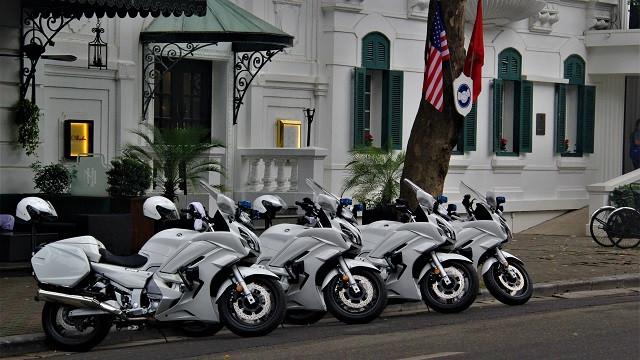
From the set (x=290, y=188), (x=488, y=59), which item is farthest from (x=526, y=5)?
(x=290, y=188)

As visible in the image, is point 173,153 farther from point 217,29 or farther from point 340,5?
point 340,5

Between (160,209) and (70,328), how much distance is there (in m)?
1.35

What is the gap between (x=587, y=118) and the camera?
90.8ft

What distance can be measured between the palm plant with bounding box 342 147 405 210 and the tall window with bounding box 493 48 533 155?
5341 mm

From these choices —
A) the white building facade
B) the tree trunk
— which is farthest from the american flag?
the white building facade

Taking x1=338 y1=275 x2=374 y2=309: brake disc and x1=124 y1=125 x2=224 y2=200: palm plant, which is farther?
x1=124 y1=125 x2=224 y2=200: palm plant

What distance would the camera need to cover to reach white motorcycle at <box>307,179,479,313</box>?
1327cm

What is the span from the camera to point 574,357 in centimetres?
1033

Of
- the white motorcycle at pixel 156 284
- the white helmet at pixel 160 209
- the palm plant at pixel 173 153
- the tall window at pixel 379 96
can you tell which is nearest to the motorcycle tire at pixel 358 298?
the white motorcycle at pixel 156 284

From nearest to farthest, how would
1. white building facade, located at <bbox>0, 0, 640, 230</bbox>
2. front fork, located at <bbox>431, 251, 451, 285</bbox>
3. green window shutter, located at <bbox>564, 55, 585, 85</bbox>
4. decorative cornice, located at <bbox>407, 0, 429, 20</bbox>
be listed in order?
front fork, located at <bbox>431, 251, 451, 285</bbox>, white building facade, located at <bbox>0, 0, 640, 230</bbox>, decorative cornice, located at <bbox>407, 0, 429, 20</bbox>, green window shutter, located at <bbox>564, 55, 585, 85</bbox>

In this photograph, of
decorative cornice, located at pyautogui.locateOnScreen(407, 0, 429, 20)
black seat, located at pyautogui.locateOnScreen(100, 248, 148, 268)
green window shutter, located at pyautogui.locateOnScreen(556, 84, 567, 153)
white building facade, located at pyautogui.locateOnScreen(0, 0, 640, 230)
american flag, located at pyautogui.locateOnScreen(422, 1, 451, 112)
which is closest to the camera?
black seat, located at pyautogui.locateOnScreen(100, 248, 148, 268)

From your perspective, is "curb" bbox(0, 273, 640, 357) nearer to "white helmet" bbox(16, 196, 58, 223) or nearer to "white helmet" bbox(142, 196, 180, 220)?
"white helmet" bbox(16, 196, 58, 223)

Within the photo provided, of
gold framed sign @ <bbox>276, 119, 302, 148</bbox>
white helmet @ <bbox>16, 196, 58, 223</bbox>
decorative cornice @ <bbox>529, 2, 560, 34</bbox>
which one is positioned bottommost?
white helmet @ <bbox>16, 196, 58, 223</bbox>

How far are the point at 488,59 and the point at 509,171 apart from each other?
8.01ft
